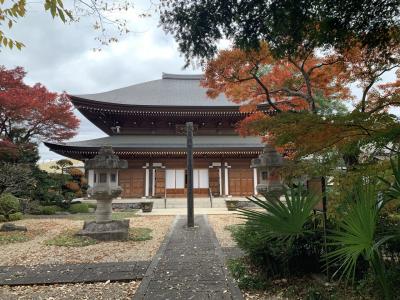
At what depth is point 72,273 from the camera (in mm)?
4746

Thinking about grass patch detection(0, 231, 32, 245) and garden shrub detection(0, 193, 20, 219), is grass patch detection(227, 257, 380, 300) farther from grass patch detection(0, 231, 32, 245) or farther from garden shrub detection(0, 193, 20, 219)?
garden shrub detection(0, 193, 20, 219)

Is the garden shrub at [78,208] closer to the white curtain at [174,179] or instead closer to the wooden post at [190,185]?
the white curtain at [174,179]

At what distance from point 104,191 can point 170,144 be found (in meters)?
10.6

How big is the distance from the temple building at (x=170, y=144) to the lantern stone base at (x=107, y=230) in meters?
9.66

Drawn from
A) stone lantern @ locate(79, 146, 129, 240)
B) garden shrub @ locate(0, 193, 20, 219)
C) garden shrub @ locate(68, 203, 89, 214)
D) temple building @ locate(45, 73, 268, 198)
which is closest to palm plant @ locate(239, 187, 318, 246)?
stone lantern @ locate(79, 146, 129, 240)

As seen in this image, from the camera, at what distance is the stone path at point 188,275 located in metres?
3.68

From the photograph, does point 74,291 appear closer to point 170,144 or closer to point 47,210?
point 47,210

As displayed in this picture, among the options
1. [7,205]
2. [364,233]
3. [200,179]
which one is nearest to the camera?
[364,233]

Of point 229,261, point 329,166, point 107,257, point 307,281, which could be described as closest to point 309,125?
point 329,166

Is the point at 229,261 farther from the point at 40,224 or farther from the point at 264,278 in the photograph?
the point at 40,224

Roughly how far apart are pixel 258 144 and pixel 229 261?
14.2 meters

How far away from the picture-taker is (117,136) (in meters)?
19.9

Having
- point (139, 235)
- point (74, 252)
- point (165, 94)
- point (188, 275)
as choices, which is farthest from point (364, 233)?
point (165, 94)

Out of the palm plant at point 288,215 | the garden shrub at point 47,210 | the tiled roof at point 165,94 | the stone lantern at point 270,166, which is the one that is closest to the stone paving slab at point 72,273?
the palm plant at point 288,215
